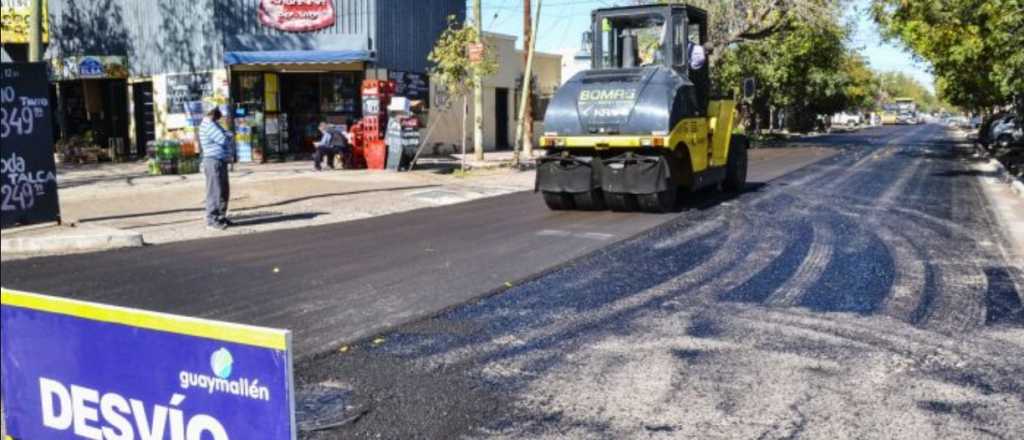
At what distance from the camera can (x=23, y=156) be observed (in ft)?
13.8

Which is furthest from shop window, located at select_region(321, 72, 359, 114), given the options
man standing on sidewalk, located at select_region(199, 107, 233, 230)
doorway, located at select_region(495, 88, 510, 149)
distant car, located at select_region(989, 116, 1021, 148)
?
distant car, located at select_region(989, 116, 1021, 148)

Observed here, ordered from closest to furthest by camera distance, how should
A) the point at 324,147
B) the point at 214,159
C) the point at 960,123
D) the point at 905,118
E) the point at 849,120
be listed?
the point at 214,159 → the point at 324,147 → the point at 960,123 → the point at 849,120 → the point at 905,118

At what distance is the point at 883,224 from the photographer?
506 inches

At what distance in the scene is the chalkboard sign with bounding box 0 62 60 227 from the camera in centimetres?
317

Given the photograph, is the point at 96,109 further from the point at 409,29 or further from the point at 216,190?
the point at 216,190

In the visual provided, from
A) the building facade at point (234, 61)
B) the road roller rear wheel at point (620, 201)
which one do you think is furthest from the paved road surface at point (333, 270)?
the building facade at point (234, 61)

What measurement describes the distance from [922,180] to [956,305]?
48.0ft

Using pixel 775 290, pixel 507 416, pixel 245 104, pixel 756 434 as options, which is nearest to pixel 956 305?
pixel 775 290

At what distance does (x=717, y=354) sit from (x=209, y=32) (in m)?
22.0

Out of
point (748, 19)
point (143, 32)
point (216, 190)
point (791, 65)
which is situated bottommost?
point (216, 190)

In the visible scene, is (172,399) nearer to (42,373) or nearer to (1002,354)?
(42,373)

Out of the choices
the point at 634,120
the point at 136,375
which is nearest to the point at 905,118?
the point at 634,120

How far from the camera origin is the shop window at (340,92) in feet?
85.5

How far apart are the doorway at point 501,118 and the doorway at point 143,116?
13793 mm
